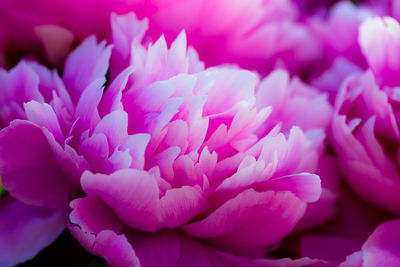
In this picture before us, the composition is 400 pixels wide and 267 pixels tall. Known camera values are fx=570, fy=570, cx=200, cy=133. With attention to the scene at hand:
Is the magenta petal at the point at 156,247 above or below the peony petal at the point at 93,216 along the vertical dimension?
below

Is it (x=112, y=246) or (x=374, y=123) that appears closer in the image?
(x=112, y=246)

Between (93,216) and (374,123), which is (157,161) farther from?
(374,123)

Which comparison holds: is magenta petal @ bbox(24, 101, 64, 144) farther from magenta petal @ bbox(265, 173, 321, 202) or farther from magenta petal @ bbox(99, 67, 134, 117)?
magenta petal @ bbox(265, 173, 321, 202)

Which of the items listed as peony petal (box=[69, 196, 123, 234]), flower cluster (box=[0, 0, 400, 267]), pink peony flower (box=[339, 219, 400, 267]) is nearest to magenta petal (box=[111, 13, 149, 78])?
flower cluster (box=[0, 0, 400, 267])

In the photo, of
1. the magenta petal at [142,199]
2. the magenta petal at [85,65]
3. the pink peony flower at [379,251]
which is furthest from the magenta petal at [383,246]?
the magenta petal at [85,65]

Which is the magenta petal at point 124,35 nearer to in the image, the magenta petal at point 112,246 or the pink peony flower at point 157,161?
the pink peony flower at point 157,161

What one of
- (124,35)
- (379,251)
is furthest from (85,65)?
(379,251)
